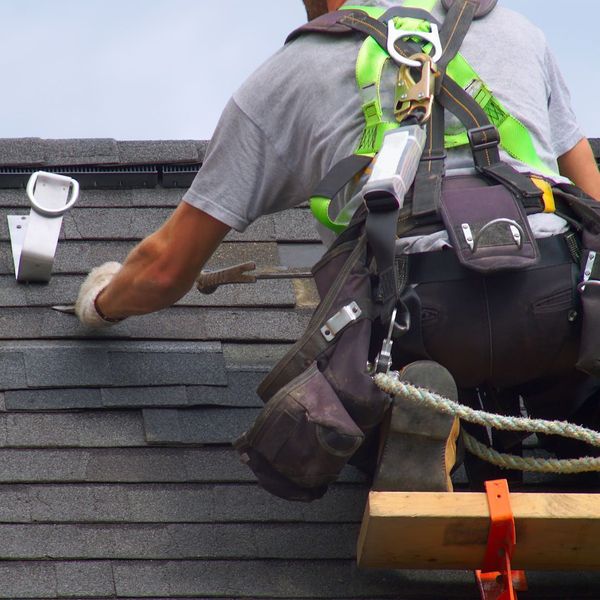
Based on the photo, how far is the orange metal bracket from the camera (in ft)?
7.97

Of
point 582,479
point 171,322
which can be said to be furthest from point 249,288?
point 582,479

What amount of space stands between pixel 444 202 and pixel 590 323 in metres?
0.39

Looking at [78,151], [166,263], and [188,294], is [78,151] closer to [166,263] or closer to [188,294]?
[188,294]

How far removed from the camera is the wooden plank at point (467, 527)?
2.43 metres

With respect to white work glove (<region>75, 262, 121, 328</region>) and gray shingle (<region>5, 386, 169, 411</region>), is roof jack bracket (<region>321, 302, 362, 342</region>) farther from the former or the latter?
white work glove (<region>75, 262, 121, 328</region>)

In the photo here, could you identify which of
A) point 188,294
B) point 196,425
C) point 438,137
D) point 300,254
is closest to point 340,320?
point 438,137

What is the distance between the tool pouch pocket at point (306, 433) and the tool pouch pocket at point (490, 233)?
39cm

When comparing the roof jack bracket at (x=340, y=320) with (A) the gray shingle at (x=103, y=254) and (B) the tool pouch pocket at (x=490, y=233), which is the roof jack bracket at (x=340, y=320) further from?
(A) the gray shingle at (x=103, y=254)

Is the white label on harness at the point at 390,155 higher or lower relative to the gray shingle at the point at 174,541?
higher

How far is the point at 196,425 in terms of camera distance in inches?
129

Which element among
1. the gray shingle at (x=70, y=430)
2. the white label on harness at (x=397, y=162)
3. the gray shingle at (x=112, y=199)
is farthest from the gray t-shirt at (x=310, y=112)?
the gray shingle at (x=112, y=199)

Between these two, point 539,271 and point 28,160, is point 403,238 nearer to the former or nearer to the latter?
point 539,271

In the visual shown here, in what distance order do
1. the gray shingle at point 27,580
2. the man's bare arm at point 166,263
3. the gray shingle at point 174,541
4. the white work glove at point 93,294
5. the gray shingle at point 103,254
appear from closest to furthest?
the gray shingle at point 27,580, the gray shingle at point 174,541, the man's bare arm at point 166,263, the white work glove at point 93,294, the gray shingle at point 103,254

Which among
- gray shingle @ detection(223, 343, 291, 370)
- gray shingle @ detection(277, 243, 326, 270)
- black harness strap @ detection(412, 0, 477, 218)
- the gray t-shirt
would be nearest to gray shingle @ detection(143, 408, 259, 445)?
gray shingle @ detection(223, 343, 291, 370)
